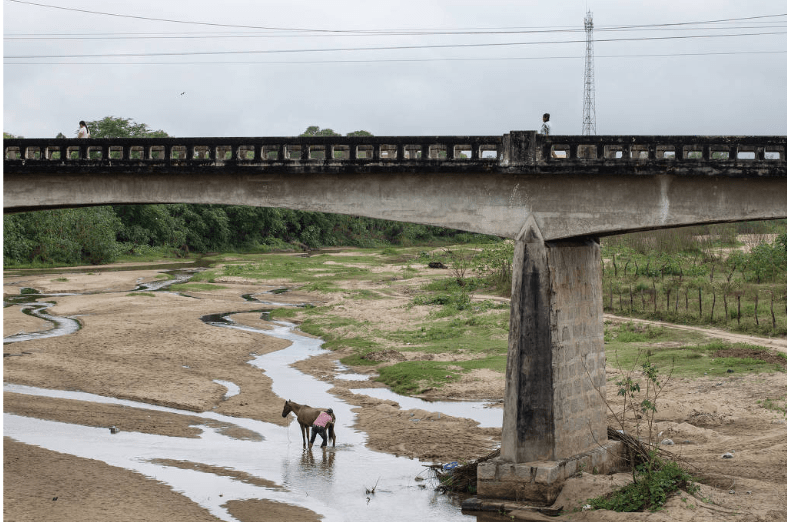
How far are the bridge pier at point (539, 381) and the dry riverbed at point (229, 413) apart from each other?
30.5 inches

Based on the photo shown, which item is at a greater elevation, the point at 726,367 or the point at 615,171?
the point at 615,171

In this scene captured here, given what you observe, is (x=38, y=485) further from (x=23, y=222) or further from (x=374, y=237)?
(x=374, y=237)

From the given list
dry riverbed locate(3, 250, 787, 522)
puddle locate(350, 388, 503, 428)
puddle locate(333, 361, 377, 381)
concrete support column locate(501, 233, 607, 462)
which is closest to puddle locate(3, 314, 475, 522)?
dry riverbed locate(3, 250, 787, 522)

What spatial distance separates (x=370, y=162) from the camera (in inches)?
743

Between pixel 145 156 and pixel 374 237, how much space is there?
87692 millimetres

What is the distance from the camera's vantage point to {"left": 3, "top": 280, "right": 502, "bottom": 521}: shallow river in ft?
57.1

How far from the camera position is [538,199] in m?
17.9

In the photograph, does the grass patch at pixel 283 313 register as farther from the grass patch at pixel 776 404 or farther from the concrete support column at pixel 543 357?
the concrete support column at pixel 543 357

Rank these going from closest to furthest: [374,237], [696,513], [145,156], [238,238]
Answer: [696,513] < [145,156] < [238,238] < [374,237]

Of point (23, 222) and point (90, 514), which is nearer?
point (90, 514)

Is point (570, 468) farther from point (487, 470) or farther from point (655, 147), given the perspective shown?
point (655, 147)

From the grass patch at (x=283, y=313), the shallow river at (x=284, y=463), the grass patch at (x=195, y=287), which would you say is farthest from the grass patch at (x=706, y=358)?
the grass patch at (x=195, y=287)

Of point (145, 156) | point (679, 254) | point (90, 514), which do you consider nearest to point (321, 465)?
A: point (90, 514)

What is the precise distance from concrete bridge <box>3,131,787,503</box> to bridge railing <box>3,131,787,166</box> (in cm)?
3
